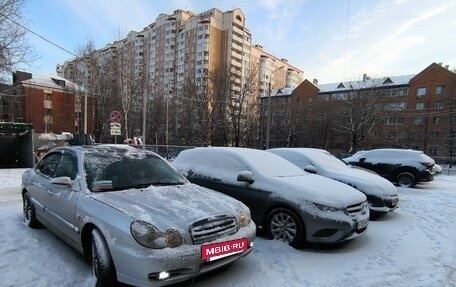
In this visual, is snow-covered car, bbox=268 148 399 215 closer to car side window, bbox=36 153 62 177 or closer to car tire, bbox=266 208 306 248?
car tire, bbox=266 208 306 248

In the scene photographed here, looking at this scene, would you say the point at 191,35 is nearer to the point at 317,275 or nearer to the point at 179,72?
the point at 179,72

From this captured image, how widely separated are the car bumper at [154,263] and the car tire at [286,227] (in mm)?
1985

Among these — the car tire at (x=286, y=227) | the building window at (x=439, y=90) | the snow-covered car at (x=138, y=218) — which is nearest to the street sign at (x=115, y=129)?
the snow-covered car at (x=138, y=218)

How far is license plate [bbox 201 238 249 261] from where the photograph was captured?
3.27m

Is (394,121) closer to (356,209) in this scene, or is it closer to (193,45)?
(193,45)

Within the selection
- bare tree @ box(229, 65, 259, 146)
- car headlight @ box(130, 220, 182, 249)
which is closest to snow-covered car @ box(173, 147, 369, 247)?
car headlight @ box(130, 220, 182, 249)

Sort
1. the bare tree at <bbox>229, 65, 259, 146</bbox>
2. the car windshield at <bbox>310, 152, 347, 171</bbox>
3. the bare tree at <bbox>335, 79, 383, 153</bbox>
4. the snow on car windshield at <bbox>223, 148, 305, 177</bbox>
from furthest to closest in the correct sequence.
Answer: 1. the bare tree at <bbox>335, 79, 383, 153</bbox>
2. the bare tree at <bbox>229, 65, 259, 146</bbox>
3. the car windshield at <bbox>310, 152, 347, 171</bbox>
4. the snow on car windshield at <bbox>223, 148, 305, 177</bbox>

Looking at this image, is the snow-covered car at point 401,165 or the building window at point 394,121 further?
the building window at point 394,121

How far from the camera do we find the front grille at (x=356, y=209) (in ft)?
16.0

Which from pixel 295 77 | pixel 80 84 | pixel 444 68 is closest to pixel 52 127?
pixel 80 84

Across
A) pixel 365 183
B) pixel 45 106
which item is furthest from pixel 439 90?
pixel 45 106

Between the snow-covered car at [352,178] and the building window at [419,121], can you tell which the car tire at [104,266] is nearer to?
the snow-covered car at [352,178]

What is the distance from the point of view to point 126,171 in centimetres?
442

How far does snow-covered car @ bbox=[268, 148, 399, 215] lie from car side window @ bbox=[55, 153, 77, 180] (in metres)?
4.49
